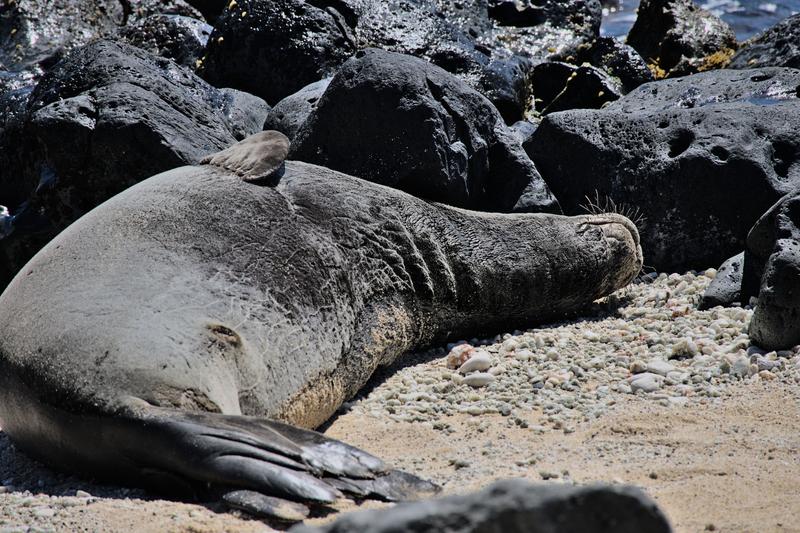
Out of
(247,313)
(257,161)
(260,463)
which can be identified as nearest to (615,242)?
(257,161)

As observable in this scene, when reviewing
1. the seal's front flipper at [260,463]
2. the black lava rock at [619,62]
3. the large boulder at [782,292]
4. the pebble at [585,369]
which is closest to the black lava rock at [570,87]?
the black lava rock at [619,62]

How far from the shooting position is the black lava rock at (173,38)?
1046 cm

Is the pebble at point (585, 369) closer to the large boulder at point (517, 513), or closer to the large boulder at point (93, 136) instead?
the large boulder at point (93, 136)

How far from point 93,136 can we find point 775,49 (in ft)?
22.1

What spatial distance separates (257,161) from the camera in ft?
16.9

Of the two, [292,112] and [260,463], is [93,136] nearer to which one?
[292,112]

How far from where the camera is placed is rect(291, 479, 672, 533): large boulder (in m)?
1.48

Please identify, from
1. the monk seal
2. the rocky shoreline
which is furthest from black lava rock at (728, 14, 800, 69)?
the monk seal

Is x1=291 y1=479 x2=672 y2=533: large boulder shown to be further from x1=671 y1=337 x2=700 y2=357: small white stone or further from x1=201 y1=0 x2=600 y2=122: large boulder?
x1=201 y1=0 x2=600 y2=122: large boulder

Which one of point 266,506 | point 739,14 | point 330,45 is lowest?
point 266,506

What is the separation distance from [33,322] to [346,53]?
611 cm

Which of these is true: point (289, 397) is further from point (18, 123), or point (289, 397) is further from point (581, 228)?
point (18, 123)

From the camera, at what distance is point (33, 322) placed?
3.96 metres

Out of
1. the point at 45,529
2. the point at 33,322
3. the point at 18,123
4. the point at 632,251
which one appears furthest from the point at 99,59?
the point at 45,529
